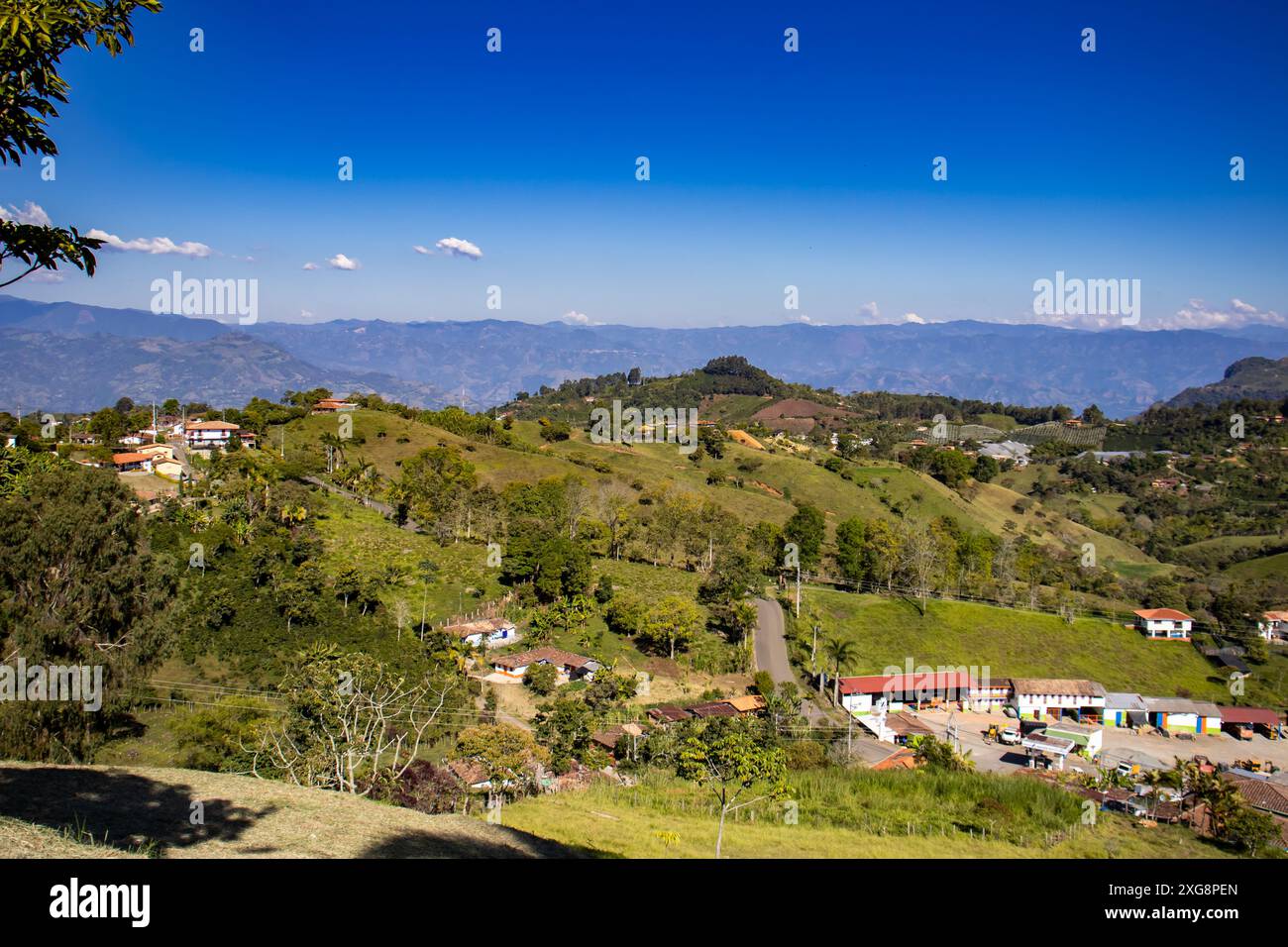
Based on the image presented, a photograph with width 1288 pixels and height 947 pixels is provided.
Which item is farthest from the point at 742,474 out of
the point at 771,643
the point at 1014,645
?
the point at 771,643

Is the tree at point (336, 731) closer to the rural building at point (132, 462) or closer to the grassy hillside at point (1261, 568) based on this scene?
the rural building at point (132, 462)

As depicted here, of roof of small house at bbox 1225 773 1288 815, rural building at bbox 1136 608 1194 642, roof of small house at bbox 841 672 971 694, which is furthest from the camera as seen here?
Result: rural building at bbox 1136 608 1194 642

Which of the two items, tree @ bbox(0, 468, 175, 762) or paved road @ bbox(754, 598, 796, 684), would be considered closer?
tree @ bbox(0, 468, 175, 762)

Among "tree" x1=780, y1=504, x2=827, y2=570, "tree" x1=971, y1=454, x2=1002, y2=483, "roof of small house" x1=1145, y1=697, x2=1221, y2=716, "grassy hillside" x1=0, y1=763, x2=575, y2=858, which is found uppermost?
"tree" x1=971, y1=454, x2=1002, y2=483

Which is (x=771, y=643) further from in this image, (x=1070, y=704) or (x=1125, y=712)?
(x=1125, y=712)

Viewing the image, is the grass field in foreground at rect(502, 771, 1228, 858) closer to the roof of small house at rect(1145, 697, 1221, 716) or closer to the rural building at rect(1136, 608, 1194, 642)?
the roof of small house at rect(1145, 697, 1221, 716)

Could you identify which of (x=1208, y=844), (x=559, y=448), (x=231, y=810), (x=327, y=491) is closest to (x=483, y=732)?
(x=231, y=810)

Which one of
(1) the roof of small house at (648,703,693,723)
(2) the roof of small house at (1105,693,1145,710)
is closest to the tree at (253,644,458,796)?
(1) the roof of small house at (648,703,693,723)
